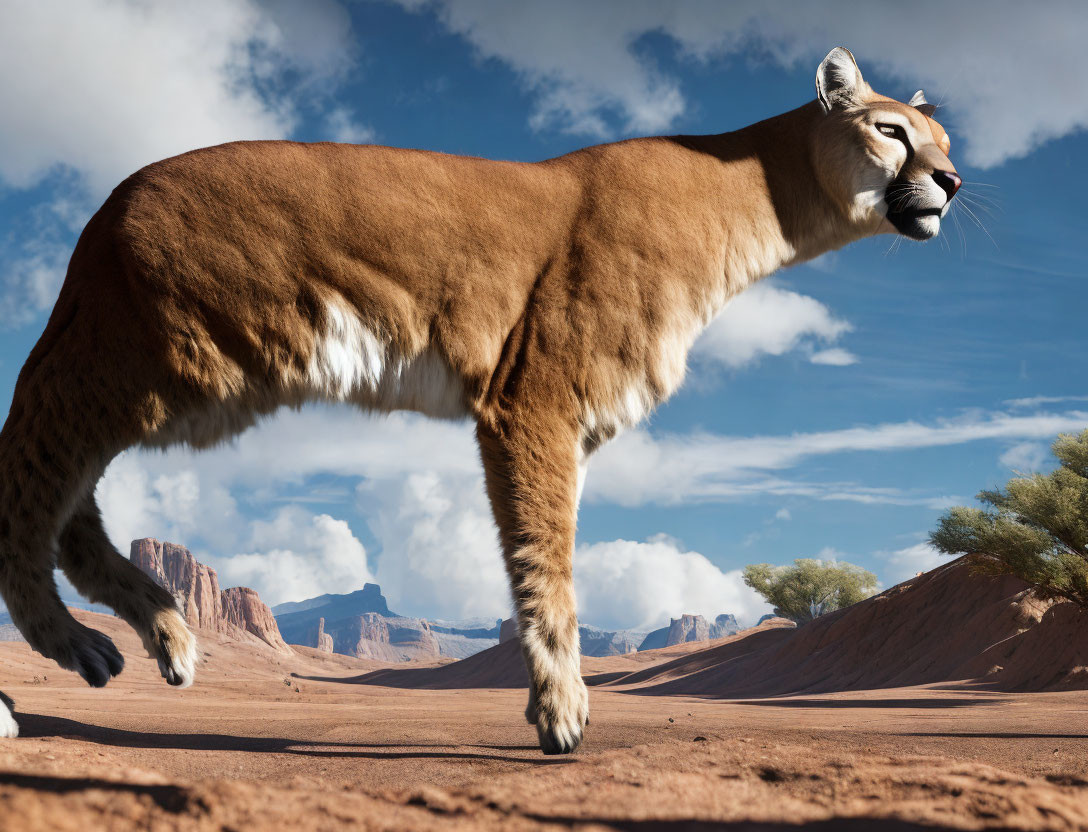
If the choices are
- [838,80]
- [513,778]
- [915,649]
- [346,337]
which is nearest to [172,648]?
[346,337]

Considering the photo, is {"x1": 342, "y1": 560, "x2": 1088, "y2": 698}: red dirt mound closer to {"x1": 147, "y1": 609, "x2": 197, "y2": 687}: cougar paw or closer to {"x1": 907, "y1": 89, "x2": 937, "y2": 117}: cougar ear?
{"x1": 907, "y1": 89, "x2": 937, "y2": 117}: cougar ear

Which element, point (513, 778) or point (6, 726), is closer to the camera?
point (513, 778)

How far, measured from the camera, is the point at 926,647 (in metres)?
35.1

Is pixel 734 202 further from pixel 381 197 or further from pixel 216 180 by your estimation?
pixel 216 180

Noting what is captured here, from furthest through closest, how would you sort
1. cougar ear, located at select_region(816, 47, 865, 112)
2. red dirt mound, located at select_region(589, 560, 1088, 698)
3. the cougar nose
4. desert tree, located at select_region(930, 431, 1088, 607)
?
red dirt mound, located at select_region(589, 560, 1088, 698), desert tree, located at select_region(930, 431, 1088, 607), cougar ear, located at select_region(816, 47, 865, 112), the cougar nose

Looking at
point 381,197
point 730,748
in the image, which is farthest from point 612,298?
point 730,748

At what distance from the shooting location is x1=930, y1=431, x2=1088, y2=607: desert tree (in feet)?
73.9

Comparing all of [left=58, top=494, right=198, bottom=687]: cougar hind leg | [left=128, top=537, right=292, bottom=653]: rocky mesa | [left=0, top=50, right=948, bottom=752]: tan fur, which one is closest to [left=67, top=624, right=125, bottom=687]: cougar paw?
[left=0, top=50, right=948, bottom=752]: tan fur

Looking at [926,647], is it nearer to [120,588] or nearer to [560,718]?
[560,718]

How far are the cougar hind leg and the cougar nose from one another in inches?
199

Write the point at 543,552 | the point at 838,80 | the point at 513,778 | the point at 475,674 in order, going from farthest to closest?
1. the point at 475,674
2. the point at 838,80
3. the point at 543,552
4. the point at 513,778

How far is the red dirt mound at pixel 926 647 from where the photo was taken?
85.6 ft

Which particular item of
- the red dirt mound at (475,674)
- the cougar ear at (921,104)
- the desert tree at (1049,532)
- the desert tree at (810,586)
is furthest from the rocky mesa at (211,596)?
the cougar ear at (921,104)

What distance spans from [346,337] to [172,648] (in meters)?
1.80
